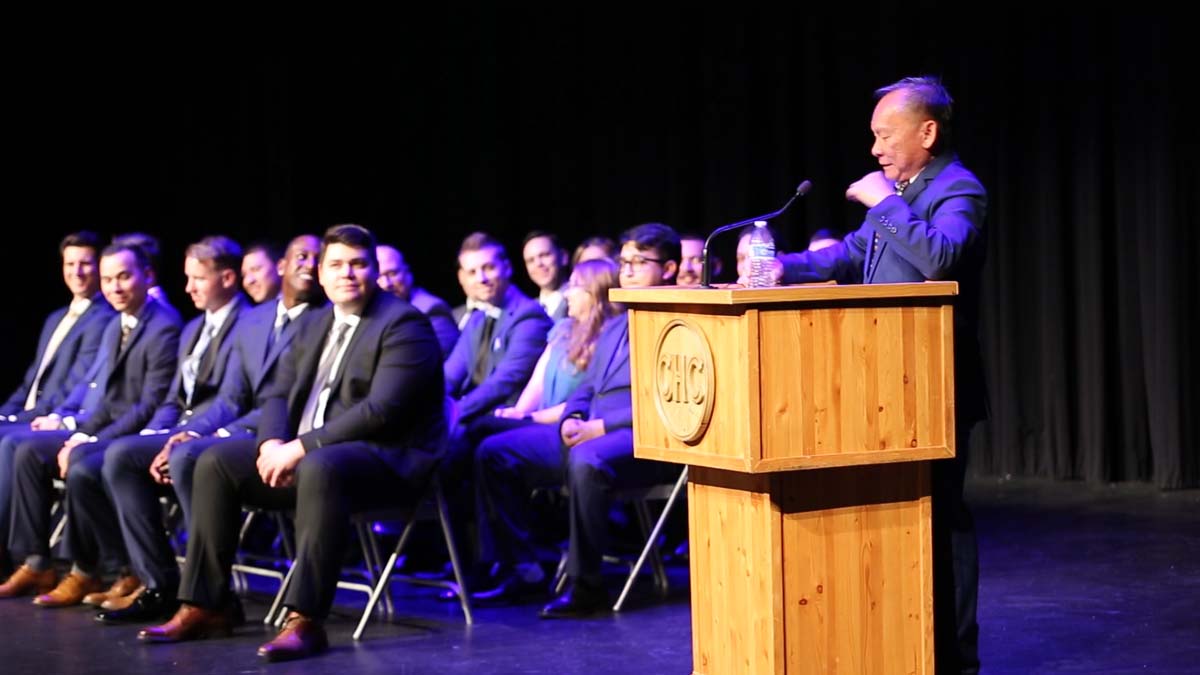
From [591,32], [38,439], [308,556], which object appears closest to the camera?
[308,556]

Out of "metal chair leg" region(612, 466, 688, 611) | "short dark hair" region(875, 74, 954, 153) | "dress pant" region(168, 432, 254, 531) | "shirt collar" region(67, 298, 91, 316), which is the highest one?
"short dark hair" region(875, 74, 954, 153)

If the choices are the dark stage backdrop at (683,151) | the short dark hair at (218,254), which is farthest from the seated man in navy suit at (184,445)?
the dark stage backdrop at (683,151)

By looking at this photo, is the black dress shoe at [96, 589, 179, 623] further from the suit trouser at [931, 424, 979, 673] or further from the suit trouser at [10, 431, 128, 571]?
the suit trouser at [931, 424, 979, 673]

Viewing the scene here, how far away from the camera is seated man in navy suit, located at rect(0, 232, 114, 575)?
23.3ft

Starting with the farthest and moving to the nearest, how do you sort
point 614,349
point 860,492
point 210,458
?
point 614,349 → point 210,458 → point 860,492

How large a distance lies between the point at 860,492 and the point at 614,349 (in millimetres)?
2430

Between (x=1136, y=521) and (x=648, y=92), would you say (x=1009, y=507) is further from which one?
(x=648, y=92)

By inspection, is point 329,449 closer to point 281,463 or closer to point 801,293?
point 281,463

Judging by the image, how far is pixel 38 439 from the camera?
649 centimetres

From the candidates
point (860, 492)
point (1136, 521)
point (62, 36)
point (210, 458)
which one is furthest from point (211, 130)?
point (860, 492)

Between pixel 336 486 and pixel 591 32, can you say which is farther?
pixel 591 32

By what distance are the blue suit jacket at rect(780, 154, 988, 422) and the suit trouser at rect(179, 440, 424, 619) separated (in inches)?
73.1

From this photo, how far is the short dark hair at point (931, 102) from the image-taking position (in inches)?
145

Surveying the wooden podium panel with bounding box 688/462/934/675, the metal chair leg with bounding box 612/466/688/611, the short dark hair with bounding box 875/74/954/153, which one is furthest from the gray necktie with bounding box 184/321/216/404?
the short dark hair with bounding box 875/74/954/153
